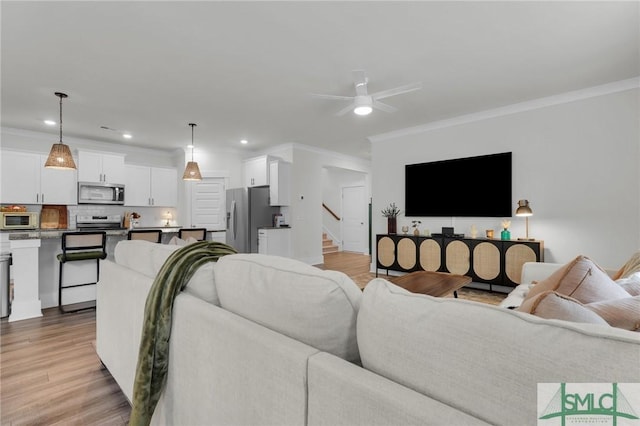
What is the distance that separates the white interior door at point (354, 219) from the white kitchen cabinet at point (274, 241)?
3085 mm

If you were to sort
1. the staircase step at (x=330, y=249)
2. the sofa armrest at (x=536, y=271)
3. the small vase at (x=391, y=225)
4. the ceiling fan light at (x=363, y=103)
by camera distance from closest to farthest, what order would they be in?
1. the sofa armrest at (x=536, y=271)
2. the ceiling fan light at (x=363, y=103)
3. the small vase at (x=391, y=225)
4. the staircase step at (x=330, y=249)

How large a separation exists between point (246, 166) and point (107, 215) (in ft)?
9.37

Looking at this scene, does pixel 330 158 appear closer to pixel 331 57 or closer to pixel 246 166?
pixel 246 166

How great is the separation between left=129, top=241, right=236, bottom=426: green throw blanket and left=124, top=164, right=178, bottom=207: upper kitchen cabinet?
18.6 ft

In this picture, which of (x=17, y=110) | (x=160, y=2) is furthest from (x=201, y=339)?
(x=17, y=110)

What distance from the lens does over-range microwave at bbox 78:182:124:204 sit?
5.36 meters

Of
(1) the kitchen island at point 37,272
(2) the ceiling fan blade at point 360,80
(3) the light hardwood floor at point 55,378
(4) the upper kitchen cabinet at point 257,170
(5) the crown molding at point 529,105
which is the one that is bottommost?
(3) the light hardwood floor at point 55,378

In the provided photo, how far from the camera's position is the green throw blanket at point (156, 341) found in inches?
44.8

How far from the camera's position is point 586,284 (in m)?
1.14

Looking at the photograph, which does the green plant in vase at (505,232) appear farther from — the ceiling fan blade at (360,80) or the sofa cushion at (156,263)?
the sofa cushion at (156,263)

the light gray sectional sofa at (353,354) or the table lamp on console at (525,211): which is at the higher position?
the table lamp on console at (525,211)

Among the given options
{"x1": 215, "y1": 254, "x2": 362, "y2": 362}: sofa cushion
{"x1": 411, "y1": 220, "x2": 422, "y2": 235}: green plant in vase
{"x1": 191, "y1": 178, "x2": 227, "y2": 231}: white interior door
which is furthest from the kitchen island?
{"x1": 411, "y1": 220, "x2": 422, "y2": 235}: green plant in vase

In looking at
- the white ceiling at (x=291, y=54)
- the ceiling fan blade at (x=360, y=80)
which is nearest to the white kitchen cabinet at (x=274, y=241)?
the white ceiling at (x=291, y=54)

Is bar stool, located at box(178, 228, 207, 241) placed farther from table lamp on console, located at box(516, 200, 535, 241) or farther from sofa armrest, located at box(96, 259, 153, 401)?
table lamp on console, located at box(516, 200, 535, 241)
